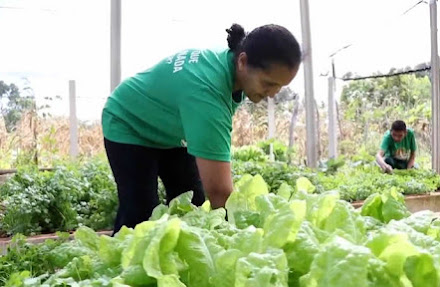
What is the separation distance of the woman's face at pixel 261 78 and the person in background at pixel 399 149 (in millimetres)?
4132

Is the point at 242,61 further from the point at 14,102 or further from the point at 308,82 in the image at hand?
the point at 14,102

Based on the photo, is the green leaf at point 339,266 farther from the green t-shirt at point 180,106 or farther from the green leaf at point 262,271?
the green t-shirt at point 180,106

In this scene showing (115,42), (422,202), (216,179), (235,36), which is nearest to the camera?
(216,179)

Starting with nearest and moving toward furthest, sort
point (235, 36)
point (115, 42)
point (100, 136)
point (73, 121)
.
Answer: point (235, 36) → point (115, 42) → point (73, 121) → point (100, 136)

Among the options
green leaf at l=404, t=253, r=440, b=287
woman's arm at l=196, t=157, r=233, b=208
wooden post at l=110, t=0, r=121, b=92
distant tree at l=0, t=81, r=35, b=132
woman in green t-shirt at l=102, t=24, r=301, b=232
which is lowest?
green leaf at l=404, t=253, r=440, b=287

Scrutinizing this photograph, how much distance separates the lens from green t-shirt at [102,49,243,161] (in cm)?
159

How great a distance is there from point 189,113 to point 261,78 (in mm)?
240

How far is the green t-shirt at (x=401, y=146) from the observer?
18.6ft

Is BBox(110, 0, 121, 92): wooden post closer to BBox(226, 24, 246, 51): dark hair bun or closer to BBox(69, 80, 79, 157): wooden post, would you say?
BBox(69, 80, 79, 157): wooden post

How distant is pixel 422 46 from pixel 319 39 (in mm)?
1562

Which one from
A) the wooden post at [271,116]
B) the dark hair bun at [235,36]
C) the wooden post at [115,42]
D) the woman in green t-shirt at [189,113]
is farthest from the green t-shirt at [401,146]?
the dark hair bun at [235,36]

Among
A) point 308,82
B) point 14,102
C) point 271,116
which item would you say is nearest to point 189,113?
point 308,82

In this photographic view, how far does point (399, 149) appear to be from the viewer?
5.72 m

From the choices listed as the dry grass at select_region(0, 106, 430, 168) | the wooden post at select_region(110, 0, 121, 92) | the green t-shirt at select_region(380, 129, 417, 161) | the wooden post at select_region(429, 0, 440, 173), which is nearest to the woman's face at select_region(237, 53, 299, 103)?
the wooden post at select_region(110, 0, 121, 92)
